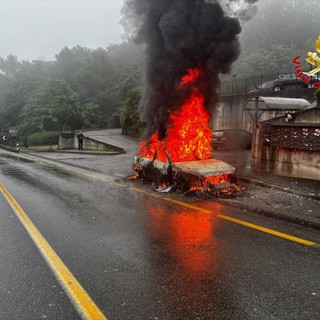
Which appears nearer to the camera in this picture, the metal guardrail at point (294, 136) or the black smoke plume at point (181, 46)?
the metal guardrail at point (294, 136)

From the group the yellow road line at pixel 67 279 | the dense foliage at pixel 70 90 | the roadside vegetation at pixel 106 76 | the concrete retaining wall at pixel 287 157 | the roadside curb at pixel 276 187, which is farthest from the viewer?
the dense foliage at pixel 70 90

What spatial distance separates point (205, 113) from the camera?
10.1m

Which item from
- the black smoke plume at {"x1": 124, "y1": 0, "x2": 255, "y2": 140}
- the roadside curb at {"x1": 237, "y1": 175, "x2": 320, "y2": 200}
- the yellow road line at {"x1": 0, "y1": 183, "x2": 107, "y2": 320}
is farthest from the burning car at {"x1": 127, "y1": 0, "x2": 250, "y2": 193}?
the yellow road line at {"x1": 0, "y1": 183, "x2": 107, "y2": 320}

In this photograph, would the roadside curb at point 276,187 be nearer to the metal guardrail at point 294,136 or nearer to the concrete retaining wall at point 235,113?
the metal guardrail at point 294,136

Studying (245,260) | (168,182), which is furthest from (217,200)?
(245,260)

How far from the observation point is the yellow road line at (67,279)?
3.22 metres

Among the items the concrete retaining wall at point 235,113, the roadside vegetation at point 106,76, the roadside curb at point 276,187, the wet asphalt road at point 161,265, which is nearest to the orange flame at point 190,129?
the roadside curb at point 276,187

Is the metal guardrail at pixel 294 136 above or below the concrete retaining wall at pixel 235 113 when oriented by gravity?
below

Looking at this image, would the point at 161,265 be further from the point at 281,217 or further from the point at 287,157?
the point at 287,157

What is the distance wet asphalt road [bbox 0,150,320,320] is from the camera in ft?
10.7

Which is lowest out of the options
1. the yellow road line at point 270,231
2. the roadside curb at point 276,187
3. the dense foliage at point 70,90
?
the yellow road line at point 270,231

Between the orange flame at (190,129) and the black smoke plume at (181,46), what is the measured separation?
20 centimetres

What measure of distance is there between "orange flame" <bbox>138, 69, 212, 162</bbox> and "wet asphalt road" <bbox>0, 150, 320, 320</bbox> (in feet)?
8.45

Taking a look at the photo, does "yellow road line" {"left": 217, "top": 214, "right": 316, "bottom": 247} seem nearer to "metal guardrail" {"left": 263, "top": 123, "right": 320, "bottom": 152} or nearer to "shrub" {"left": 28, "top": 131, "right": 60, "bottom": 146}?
"metal guardrail" {"left": 263, "top": 123, "right": 320, "bottom": 152}
